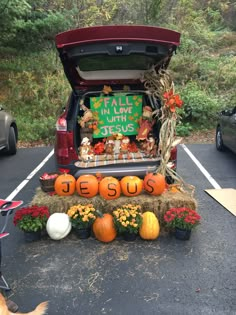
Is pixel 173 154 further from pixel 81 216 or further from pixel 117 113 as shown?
pixel 81 216

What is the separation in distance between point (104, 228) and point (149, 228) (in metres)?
0.49

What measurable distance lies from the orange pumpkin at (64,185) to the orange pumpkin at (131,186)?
598 millimetres

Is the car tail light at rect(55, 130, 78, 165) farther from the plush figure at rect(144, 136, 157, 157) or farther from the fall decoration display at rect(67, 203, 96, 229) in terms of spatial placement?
the plush figure at rect(144, 136, 157, 157)

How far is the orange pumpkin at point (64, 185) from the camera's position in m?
4.05

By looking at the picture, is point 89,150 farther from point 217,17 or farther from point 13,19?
point 217,17

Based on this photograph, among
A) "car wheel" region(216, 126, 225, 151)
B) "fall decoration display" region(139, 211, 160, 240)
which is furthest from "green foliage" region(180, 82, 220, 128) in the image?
"fall decoration display" region(139, 211, 160, 240)

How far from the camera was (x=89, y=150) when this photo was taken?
4.56 m

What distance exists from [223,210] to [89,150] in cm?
199

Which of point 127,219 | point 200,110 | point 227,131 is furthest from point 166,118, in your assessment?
point 200,110

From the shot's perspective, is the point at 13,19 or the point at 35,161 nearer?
the point at 35,161

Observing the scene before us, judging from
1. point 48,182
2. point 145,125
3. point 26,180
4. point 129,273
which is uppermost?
point 145,125

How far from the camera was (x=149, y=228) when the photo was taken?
3691 millimetres

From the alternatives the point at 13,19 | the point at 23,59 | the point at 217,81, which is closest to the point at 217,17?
the point at 217,81

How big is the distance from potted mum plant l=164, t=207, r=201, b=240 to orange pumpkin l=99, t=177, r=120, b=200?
63 centimetres
